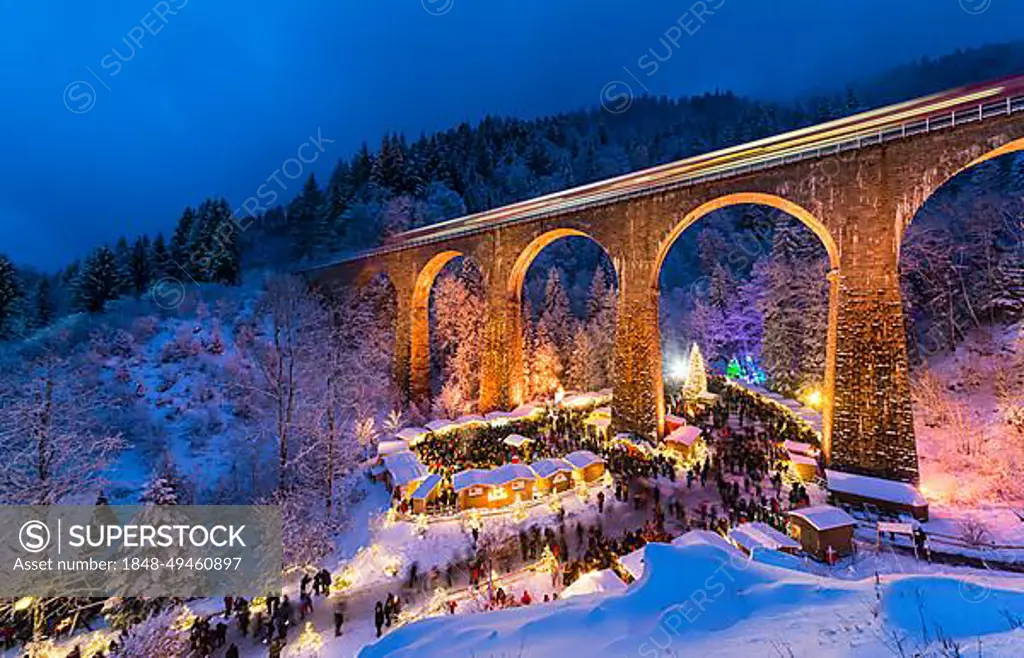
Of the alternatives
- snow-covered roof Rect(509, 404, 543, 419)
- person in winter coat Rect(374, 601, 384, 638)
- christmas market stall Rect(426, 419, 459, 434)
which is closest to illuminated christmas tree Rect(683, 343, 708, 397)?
snow-covered roof Rect(509, 404, 543, 419)

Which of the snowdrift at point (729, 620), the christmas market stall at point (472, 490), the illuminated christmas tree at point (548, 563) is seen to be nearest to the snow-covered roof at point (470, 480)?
the christmas market stall at point (472, 490)

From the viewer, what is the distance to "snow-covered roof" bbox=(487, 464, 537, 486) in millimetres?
14836

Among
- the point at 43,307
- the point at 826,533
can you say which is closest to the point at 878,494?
the point at 826,533

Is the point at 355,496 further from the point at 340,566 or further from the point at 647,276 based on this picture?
the point at 647,276

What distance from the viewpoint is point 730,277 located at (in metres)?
42.8

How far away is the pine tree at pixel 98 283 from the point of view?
3425 centimetres

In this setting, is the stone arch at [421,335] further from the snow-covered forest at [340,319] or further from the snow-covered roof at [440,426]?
the snow-covered roof at [440,426]

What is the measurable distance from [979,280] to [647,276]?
19.0 m

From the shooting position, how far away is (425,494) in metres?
14.7

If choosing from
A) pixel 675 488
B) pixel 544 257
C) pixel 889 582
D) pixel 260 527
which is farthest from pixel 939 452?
pixel 544 257

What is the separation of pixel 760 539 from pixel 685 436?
7.90m

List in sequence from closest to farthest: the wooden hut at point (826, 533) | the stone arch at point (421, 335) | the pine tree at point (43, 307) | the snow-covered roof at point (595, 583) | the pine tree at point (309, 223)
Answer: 1. the snow-covered roof at point (595, 583)
2. the wooden hut at point (826, 533)
3. the stone arch at point (421, 335)
4. the pine tree at point (43, 307)
5. the pine tree at point (309, 223)

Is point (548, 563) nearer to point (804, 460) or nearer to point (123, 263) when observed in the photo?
point (804, 460)

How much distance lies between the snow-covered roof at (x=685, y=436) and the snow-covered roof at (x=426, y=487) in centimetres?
1001
